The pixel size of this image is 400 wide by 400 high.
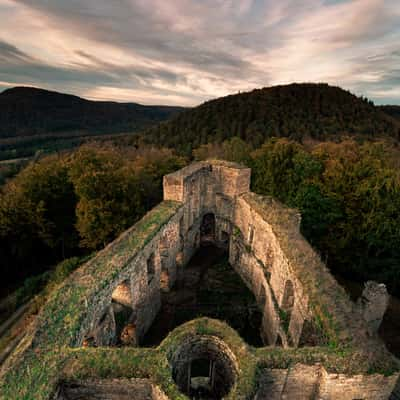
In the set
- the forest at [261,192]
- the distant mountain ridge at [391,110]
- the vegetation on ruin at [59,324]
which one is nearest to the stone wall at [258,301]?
the vegetation on ruin at [59,324]

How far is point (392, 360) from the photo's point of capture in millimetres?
7449

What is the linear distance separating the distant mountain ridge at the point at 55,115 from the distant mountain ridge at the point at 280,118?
57.9 meters

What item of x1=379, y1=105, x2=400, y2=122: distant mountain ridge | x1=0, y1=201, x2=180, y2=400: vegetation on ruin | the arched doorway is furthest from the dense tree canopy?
x1=379, y1=105, x2=400, y2=122: distant mountain ridge

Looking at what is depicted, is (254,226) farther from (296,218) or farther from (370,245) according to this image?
(370,245)

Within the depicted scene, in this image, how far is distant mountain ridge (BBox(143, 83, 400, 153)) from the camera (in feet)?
200

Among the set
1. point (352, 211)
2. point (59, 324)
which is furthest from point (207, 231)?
point (59, 324)

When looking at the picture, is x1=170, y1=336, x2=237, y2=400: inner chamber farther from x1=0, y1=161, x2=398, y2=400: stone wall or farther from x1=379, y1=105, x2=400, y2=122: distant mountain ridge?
x1=379, y1=105, x2=400, y2=122: distant mountain ridge

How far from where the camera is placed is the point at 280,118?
70.8 metres

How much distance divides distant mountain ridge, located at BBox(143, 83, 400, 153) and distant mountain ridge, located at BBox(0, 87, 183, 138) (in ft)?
190

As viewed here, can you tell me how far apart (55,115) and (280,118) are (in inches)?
3956

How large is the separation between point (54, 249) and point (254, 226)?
20014mm

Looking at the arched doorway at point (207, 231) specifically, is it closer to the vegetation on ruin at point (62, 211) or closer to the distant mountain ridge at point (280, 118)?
the vegetation on ruin at point (62, 211)

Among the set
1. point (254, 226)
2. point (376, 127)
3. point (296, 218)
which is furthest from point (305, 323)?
point (376, 127)

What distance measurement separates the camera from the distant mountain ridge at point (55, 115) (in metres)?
105
